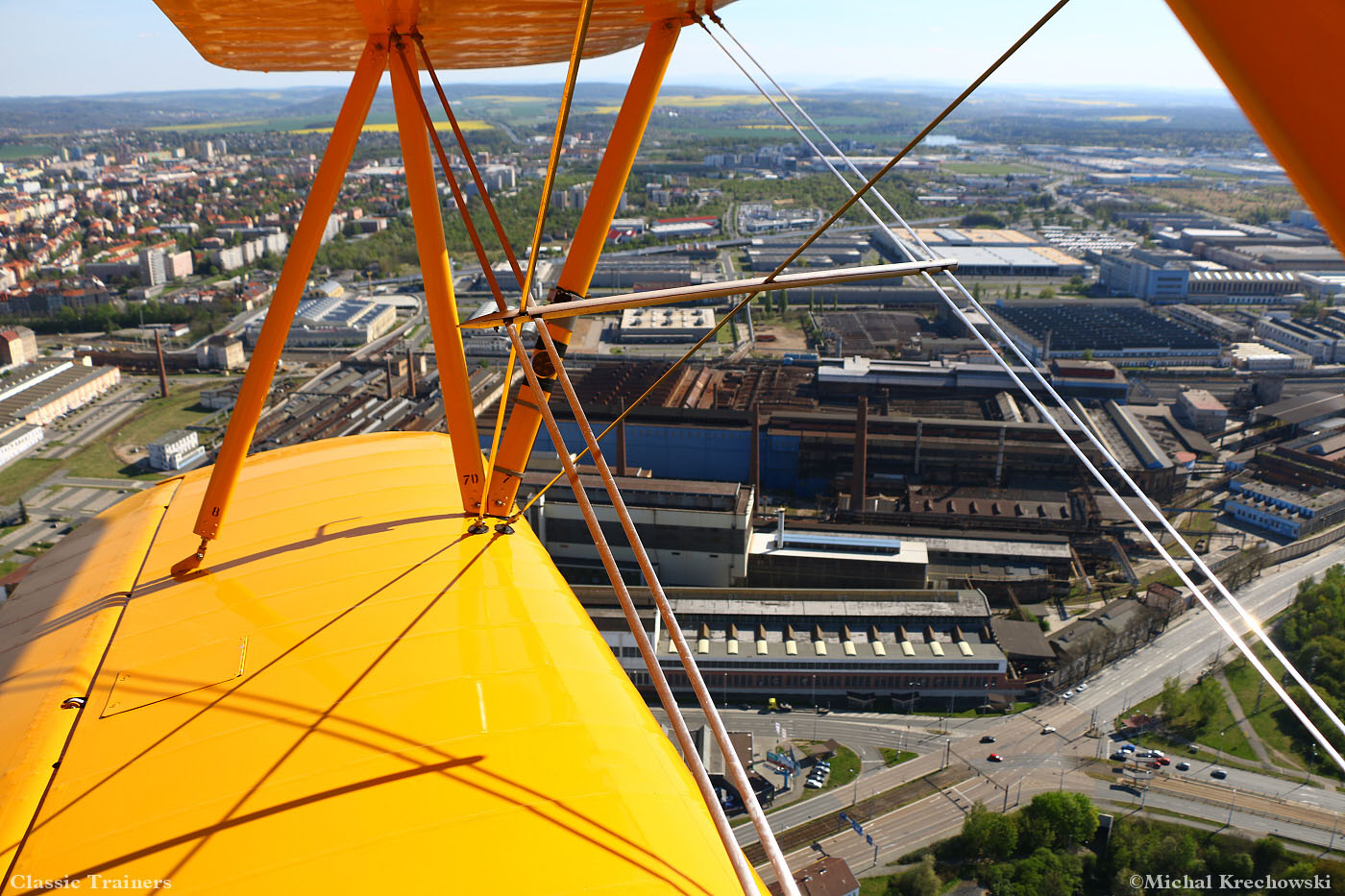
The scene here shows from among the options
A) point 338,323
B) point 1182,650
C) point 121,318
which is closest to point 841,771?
point 1182,650

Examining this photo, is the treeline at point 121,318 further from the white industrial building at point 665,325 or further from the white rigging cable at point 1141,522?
the white rigging cable at point 1141,522

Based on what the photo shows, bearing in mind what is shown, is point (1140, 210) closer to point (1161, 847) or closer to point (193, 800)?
point (1161, 847)

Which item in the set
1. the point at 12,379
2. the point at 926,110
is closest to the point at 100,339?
the point at 12,379

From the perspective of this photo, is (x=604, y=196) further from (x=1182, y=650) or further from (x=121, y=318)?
(x=121, y=318)

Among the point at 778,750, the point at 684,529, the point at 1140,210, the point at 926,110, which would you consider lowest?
the point at 778,750

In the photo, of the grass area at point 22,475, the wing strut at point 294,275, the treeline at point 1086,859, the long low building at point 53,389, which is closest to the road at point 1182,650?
the treeline at point 1086,859

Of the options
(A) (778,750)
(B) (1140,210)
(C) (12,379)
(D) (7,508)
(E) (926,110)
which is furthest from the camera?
(E) (926,110)
